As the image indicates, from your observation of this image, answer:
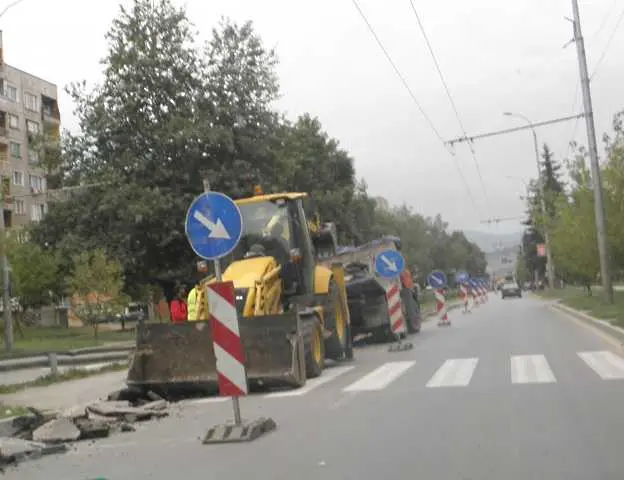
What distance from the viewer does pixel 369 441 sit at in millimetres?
8930

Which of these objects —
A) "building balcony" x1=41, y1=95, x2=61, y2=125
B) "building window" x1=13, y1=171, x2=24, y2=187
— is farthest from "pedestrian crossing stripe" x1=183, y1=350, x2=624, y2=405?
"building balcony" x1=41, y1=95, x2=61, y2=125

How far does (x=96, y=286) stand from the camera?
111 ft

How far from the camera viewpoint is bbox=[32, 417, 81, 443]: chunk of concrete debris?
1030cm

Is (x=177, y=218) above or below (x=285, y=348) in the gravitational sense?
above

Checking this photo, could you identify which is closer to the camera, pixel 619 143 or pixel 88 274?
pixel 88 274

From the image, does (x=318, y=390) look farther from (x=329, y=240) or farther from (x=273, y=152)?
(x=273, y=152)

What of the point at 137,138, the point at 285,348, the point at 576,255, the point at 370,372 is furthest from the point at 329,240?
the point at 576,255

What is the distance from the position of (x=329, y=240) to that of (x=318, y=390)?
5.27m

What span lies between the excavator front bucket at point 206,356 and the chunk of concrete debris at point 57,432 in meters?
2.99

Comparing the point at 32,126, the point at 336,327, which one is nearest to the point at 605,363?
the point at 336,327

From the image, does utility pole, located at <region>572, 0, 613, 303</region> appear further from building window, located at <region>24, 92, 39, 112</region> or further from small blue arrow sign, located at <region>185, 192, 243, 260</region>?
building window, located at <region>24, 92, 39, 112</region>

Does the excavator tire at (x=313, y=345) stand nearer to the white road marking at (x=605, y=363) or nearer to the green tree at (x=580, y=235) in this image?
the white road marking at (x=605, y=363)

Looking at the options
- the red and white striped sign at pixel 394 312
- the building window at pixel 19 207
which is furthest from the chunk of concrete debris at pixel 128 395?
the building window at pixel 19 207

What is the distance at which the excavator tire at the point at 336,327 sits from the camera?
17547 millimetres
